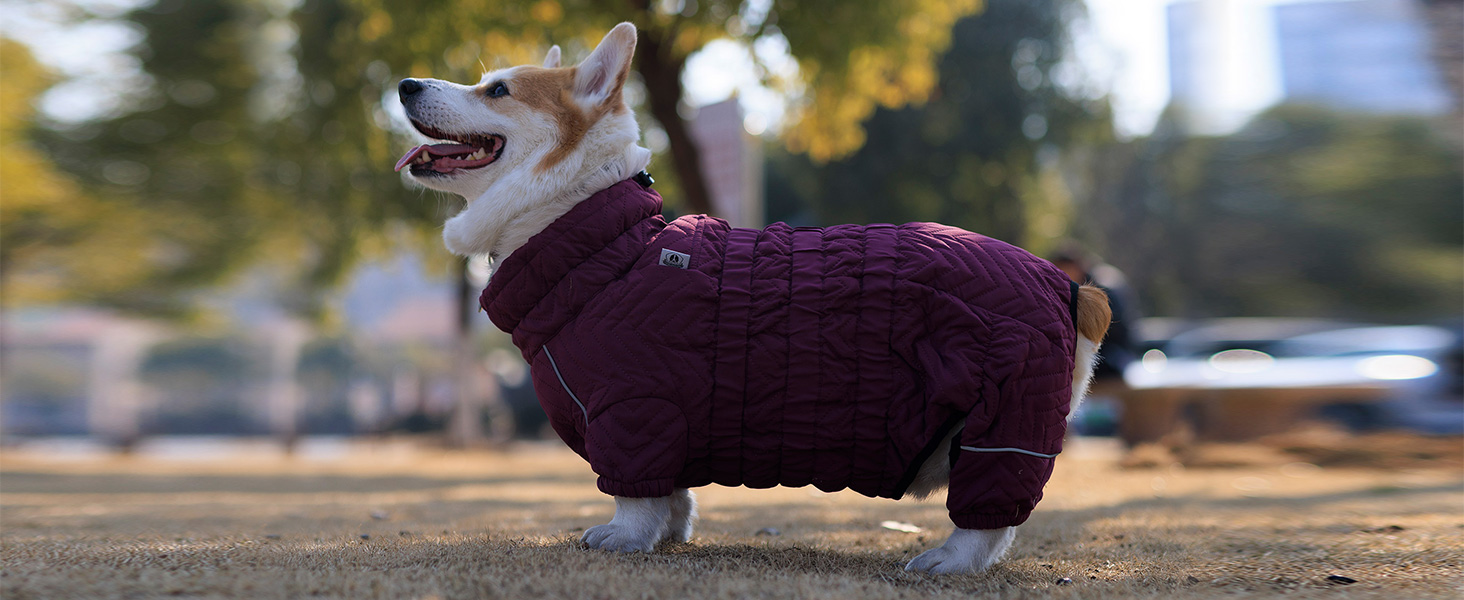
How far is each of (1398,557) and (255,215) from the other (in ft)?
52.8

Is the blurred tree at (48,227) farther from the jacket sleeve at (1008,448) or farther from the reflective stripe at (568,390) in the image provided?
the jacket sleeve at (1008,448)

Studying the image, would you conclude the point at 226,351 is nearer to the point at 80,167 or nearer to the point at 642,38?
the point at 80,167

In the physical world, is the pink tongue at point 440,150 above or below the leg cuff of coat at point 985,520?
above

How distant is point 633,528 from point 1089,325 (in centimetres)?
149

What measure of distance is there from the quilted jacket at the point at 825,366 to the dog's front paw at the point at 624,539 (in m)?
0.19

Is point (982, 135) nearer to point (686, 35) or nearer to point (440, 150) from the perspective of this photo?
point (686, 35)

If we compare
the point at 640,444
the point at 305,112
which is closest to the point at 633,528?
the point at 640,444

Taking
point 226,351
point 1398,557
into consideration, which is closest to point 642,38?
point 1398,557

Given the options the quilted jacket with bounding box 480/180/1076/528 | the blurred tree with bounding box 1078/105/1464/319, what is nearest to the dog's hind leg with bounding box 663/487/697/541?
the quilted jacket with bounding box 480/180/1076/528

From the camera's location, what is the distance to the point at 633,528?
2.93m

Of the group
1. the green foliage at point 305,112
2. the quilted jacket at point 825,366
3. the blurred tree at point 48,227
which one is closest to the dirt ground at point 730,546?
the quilted jacket at point 825,366

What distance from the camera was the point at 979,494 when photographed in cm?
271

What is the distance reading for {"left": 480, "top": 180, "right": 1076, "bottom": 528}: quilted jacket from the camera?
2719 millimetres

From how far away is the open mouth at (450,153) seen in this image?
10.6 feet
